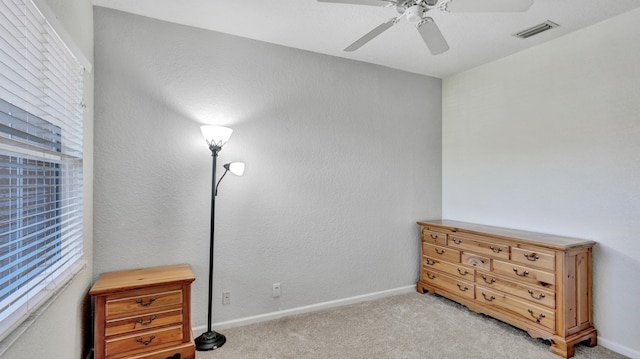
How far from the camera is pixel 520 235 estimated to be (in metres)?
2.76

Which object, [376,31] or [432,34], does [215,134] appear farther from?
[432,34]

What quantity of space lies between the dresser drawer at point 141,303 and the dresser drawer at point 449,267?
100 inches

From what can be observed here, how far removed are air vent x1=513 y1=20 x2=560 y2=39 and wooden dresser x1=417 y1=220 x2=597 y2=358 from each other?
1.74 m

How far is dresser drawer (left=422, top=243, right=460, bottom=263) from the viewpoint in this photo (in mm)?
3197

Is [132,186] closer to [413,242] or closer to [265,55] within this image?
[265,55]

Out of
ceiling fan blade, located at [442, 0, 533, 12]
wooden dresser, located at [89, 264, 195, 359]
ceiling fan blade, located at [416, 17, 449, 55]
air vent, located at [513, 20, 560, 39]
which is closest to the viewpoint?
ceiling fan blade, located at [442, 0, 533, 12]

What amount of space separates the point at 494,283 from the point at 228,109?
2.84m

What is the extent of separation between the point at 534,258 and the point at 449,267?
0.86 meters

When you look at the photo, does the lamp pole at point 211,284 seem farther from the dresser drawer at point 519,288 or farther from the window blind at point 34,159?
the dresser drawer at point 519,288

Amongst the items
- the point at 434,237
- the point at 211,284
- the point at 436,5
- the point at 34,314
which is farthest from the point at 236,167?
the point at 434,237

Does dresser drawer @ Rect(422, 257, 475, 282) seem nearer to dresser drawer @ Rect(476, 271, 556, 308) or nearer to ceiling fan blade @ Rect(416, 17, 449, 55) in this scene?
dresser drawer @ Rect(476, 271, 556, 308)

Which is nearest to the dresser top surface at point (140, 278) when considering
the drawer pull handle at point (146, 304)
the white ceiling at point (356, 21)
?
the drawer pull handle at point (146, 304)

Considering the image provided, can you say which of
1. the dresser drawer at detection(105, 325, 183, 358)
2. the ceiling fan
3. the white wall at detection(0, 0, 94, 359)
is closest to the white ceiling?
the white wall at detection(0, 0, 94, 359)

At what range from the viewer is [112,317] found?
2.00 meters
